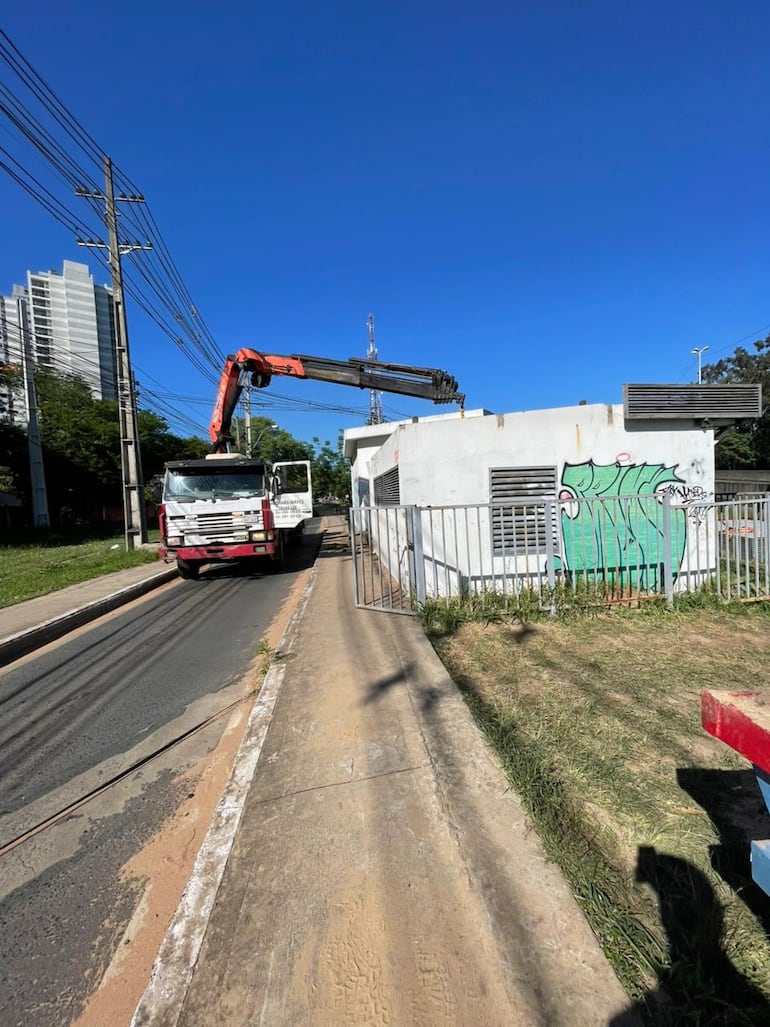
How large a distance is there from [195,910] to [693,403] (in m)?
8.38

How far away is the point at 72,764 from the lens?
3.54 meters

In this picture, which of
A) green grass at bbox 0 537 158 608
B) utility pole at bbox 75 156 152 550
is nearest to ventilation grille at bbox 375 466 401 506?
green grass at bbox 0 537 158 608

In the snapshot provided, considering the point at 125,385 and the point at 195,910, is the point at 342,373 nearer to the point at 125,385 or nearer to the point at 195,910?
the point at 125,385

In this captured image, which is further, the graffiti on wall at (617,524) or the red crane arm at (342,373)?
the red crane arm at (342,373)

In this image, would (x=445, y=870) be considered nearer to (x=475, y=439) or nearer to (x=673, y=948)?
(x=673, y=948)

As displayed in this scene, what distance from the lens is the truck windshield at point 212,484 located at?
35.1 ft

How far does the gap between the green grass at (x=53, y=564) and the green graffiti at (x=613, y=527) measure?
9.56 m

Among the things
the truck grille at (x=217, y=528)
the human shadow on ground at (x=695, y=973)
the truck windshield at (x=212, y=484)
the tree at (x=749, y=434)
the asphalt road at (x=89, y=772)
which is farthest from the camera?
the tree at (x=749, y=434)

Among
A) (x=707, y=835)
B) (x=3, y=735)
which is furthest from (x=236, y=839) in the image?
(x=3, y=735)

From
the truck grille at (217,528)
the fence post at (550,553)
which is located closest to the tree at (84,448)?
the truck grille at (217,528)

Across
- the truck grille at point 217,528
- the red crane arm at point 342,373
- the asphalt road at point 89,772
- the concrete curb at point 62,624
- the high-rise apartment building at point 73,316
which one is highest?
the high-rise apartment building at point 73,316

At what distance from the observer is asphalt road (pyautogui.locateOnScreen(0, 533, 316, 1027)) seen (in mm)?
2016

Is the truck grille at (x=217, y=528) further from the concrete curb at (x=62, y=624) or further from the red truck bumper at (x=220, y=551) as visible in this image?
the concrete curb at (x=62, y=624)

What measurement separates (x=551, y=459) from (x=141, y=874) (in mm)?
6692
